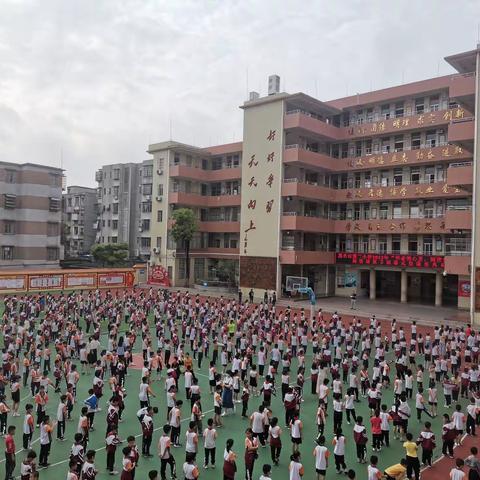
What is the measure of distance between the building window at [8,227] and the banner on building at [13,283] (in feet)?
39.8

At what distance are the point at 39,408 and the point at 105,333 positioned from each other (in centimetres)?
1073

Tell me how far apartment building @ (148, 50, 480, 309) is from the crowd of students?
12969 millimetres

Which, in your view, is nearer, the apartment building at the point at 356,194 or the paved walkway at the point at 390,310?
the paved walkway at the point at 390,310

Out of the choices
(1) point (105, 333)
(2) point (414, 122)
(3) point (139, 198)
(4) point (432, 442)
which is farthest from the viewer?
(3) point (139, 198)

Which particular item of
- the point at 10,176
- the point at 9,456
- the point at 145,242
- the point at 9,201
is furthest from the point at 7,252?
the point at 9,456

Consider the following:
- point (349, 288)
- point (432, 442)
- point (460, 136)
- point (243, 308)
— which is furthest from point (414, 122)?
point (432, 442)

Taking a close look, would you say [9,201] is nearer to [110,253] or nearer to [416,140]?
[110,253]

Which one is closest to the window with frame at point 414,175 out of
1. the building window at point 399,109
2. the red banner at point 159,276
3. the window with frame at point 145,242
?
the building window at point 399,109

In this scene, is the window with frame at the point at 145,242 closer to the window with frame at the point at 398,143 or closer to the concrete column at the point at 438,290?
the window with frame at the point at 398,143

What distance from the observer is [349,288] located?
1494 inches

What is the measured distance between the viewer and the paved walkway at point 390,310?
26.7 m

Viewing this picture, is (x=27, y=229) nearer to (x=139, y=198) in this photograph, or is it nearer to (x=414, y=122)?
(x=139, y=198)

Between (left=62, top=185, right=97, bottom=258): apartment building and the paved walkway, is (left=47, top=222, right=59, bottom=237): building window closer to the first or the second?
(left=62, top=185, right=97, bottom=258): apartment building

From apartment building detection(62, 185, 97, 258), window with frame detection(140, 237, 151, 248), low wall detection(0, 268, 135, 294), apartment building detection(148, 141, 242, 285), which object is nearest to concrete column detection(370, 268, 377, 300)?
apartment building detection(148, 141, 242, 285)
